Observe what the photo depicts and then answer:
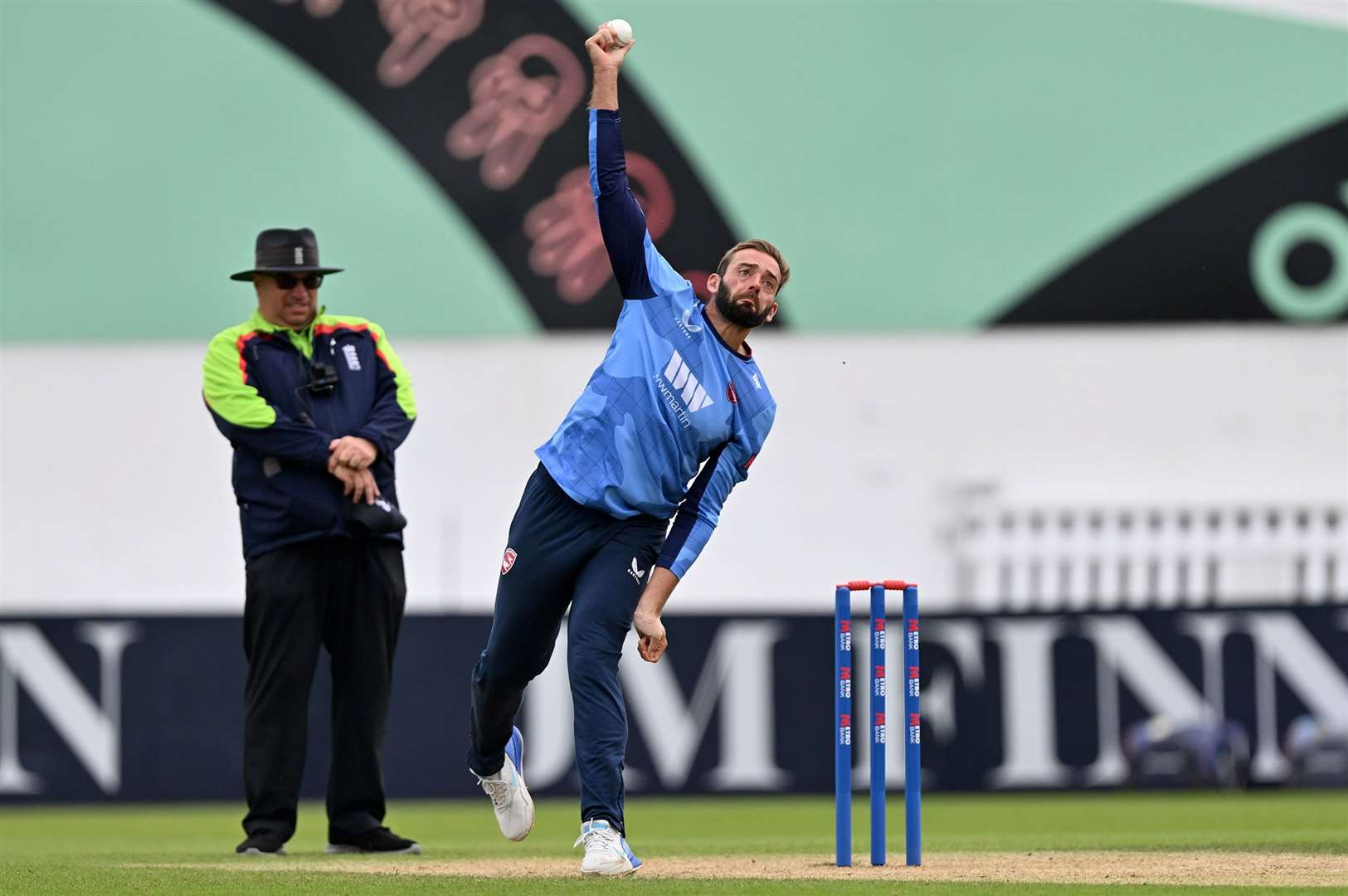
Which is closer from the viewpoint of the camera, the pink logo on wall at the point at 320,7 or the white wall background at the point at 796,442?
the white wall background at the point at 796,442

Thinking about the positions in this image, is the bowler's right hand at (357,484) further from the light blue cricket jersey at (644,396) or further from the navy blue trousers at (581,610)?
the light blue cricket jersey at (644,396)

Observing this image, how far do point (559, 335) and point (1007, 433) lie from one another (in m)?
3.33

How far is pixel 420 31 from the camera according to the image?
16.1 m

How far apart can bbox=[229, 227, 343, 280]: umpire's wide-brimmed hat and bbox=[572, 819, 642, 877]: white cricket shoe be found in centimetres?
218

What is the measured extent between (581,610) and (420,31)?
10969 mm

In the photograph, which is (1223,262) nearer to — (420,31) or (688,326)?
(420,31)

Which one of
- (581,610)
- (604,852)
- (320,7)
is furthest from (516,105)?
(604,852)

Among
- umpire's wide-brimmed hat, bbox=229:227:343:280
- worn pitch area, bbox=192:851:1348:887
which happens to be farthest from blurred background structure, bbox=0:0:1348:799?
worn pitch area, bbox=192:851:1348:887

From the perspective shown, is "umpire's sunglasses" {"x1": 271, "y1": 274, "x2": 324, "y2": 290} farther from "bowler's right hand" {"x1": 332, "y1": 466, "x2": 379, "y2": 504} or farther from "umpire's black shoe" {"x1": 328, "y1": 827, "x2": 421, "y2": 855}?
"umpire's black shoe" {"x1": 328, "y1": 827, "x2": 421, "y2": 855}

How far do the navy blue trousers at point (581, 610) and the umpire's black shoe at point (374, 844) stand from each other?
3.57ft

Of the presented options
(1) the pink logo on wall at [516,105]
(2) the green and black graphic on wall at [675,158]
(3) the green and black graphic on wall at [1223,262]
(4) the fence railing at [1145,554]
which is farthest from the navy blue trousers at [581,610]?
(3) the green and black graphic on wall at [1223,262]

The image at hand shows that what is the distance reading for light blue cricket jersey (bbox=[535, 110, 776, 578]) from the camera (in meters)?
5.80

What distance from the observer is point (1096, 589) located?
50.2 ft

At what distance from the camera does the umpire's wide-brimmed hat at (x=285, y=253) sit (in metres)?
6.93
